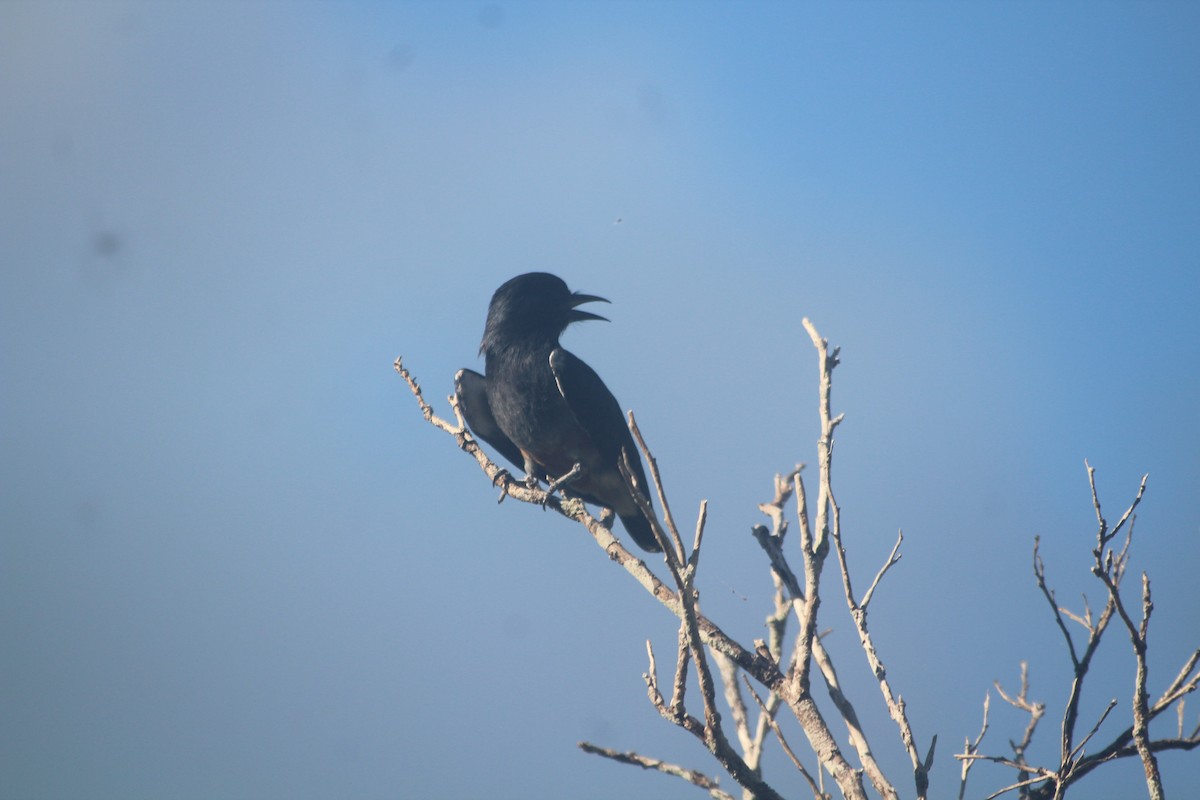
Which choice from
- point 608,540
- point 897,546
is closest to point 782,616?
point 608,540

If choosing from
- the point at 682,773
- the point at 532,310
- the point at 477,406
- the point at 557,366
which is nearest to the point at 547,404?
the point at 557,366

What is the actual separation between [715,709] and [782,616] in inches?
90.2

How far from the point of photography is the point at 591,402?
6465 millimetres

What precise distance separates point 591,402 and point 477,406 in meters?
0.97

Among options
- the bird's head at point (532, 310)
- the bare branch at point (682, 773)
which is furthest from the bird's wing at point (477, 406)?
the bare branch at point (682, 773)

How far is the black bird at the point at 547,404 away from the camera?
20.9ft

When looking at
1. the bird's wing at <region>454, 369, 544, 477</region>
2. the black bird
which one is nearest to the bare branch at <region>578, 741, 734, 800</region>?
the black bird

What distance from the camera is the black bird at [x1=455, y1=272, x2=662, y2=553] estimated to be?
637cm

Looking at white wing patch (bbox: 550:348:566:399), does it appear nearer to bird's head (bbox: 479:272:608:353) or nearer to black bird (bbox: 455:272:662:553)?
black bird (bbox: 455:272:662:553)

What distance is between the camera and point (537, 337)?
272 inches

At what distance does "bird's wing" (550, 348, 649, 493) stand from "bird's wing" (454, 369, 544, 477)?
0.69 m

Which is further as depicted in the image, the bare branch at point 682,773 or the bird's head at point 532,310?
the bird's head at point 532,310

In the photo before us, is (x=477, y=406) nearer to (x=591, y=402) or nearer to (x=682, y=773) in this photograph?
(x=591, y=402)

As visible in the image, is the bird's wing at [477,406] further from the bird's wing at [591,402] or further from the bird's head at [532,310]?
the bird's wing at [591,402]
